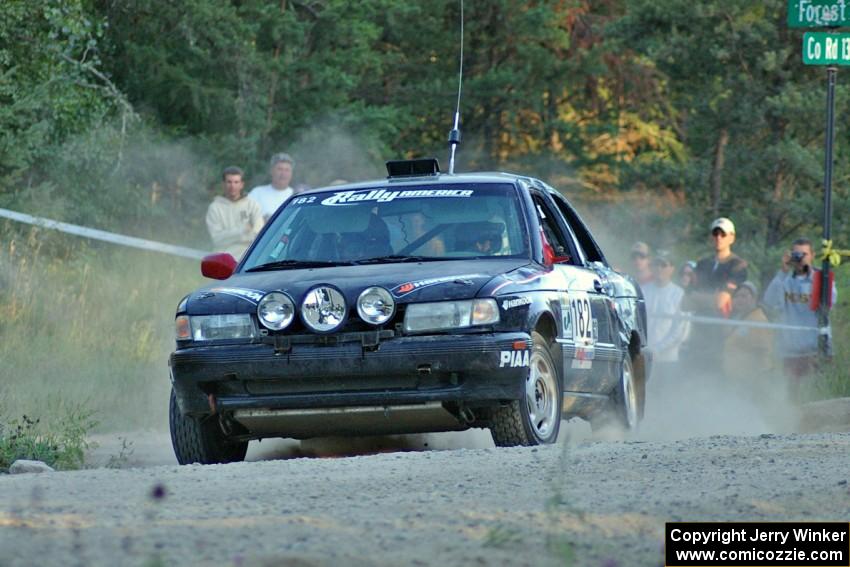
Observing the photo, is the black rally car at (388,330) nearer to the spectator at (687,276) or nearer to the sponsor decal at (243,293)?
the sponsor decal at (243,293)

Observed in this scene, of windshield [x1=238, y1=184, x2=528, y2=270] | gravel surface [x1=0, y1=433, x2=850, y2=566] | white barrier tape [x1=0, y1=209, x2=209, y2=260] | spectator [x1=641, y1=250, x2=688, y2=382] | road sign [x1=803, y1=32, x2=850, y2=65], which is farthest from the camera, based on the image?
white barrier tape [x1=0, y1=209, x2=209, y2=260]

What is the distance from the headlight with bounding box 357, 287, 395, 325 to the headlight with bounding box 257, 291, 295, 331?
34cm

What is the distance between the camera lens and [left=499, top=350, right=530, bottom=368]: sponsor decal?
8.41 metres

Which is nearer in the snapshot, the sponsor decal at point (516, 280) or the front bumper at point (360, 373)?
the front bumper at point (360, 373)

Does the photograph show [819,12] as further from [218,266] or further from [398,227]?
[218,266]

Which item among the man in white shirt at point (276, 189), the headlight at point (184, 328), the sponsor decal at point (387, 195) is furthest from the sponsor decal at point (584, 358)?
the man in white shirt at point (276, 189)

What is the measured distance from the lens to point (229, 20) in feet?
74.4

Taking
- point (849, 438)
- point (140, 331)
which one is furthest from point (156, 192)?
point (849, 438)

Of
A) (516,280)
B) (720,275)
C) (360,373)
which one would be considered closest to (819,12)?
(720,275)

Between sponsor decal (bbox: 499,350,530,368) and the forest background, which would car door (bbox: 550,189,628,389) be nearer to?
sponsor decal (bbox: 499,350,530,368)

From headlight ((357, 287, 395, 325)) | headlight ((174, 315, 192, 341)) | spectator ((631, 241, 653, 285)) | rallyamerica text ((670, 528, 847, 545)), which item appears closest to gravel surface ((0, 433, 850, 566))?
rallyamerica text ((670, 528, 847, 545))

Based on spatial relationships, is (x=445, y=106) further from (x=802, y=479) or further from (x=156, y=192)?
(x=802, y=479)

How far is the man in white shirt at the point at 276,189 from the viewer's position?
1578cm

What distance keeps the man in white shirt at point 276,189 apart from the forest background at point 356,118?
60.2 inches
